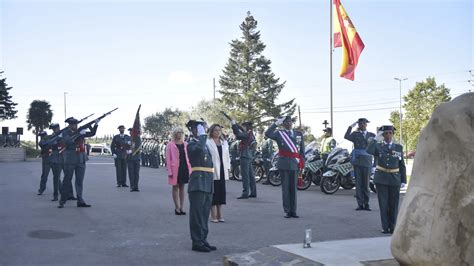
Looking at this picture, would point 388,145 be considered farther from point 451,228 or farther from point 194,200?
point 451,228

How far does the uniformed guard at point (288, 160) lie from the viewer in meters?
10.2

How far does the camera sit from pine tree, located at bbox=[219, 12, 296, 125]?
60.6 meters

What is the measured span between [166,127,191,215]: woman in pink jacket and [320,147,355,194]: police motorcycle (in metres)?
5.16

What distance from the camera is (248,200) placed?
13.2m

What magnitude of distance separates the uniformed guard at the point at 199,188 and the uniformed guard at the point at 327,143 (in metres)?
8.57

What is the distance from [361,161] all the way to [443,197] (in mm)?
7666

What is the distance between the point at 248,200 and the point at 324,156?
3572 mm

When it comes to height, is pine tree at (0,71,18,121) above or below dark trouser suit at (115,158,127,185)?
above

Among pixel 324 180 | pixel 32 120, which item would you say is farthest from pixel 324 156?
pixel 32 120

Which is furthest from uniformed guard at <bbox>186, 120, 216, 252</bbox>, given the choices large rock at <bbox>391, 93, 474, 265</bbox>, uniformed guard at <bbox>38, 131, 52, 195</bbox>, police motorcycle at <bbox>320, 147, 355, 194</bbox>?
police motorcycle at <bbox>320, 147, 355, 194</bbox>

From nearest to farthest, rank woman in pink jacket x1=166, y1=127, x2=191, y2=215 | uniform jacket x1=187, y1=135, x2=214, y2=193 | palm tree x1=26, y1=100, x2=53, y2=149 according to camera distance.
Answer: uniform jacket x1=187, y1=135, x2=214, y2=193 < woman in pink jacket x1=166, y1=127, x2=191, y2=215 < palm tree x1=26, y1=100, x2=53, y2=149

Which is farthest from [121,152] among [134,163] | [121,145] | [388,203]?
[388,203]

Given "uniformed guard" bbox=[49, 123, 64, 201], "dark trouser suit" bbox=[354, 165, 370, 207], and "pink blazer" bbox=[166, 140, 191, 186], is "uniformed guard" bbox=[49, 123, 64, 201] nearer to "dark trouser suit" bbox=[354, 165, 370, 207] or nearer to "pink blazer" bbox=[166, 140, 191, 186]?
"pink blazer" bbox=[166, 140, 191, 186]

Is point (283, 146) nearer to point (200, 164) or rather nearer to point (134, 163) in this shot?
point (200, 164)
